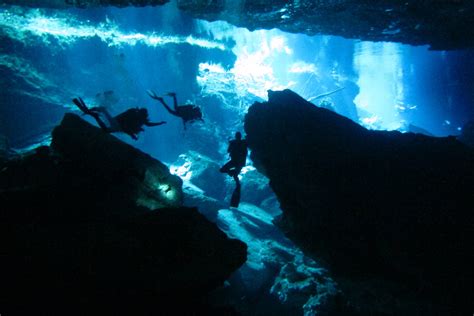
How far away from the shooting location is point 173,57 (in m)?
23.0

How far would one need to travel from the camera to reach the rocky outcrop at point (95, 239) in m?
2.85

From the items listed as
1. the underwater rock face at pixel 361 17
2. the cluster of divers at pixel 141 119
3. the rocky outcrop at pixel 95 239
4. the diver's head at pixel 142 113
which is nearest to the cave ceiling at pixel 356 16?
the underwater rock face at pixel 361 17

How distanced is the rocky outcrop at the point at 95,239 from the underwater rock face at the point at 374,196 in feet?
9.97

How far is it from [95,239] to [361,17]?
572 inches

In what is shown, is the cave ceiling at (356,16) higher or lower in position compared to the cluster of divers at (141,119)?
higher

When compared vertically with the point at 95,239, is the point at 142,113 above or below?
above

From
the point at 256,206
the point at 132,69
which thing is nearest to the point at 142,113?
the point at 256,206

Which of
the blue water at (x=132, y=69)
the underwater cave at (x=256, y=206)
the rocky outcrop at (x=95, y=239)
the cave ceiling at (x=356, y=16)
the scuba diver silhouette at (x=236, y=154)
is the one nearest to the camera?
the rocky outcrop at (x=95, y=239)

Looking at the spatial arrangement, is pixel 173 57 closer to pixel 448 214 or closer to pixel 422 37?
pixel 422 37

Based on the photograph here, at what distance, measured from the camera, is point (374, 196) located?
19.9 ft

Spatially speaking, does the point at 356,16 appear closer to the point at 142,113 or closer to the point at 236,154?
the point at 236,154

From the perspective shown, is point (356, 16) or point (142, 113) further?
point (356, 16)

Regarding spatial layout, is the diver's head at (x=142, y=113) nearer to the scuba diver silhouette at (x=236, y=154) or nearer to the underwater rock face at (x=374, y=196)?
the scuba diver silhouette at (x=236, y=154)

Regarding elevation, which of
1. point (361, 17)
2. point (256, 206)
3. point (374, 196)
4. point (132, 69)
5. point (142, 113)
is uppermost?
point (361, 17)
